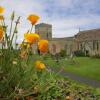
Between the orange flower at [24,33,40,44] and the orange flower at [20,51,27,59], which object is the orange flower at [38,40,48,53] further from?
the orange flower at [20,51,27,59]

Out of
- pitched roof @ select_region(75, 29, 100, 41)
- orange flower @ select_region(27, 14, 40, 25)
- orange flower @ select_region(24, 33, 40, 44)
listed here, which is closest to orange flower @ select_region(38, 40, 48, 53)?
orange flower @ select_region(24, 33, 40, 44)

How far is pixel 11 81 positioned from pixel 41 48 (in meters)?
0.60

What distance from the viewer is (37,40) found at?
3.13m

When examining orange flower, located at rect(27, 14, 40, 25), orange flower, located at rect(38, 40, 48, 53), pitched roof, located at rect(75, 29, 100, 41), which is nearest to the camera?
orange flower, located at rect(38, 40, 48, 53)

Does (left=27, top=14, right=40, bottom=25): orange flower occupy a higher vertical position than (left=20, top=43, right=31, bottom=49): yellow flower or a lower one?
higher

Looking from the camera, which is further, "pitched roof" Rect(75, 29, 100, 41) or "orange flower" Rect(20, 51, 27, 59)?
"pitched roof" Rect(75, 29, 100, 41)

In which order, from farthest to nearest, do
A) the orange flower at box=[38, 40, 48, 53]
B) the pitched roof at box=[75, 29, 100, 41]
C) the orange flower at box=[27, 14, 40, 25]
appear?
the pitched roof at box=[75, 29, 100, 41] → the orange flower at box=[27, 14, 40, 25] → the orange flower at box=[38, 40, 48, 53]

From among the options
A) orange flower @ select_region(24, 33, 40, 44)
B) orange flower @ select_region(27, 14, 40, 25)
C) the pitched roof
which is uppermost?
the pitched roof

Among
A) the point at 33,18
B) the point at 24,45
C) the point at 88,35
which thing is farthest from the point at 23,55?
the point at 88,35

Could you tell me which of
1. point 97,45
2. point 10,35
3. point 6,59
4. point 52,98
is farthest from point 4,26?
point 97,45

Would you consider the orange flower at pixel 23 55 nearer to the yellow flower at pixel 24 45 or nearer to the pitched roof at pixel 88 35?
the yellow flower at pixel 24 45

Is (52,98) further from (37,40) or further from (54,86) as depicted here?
(37,40)

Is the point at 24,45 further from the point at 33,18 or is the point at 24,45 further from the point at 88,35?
the point at 88,35

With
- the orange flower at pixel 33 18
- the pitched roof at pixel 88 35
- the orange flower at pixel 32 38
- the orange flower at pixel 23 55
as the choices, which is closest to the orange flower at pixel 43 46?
the orange flower at pixel 32 38
